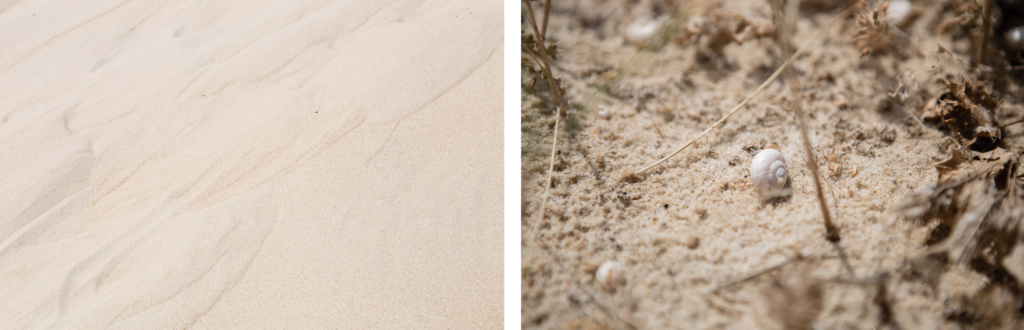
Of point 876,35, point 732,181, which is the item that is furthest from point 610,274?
point 876,35

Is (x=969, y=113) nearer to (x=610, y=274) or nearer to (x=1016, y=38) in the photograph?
(x=1016, y=38)

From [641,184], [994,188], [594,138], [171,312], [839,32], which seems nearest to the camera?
[994,188]

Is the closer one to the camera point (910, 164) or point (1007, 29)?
point (910, 164)

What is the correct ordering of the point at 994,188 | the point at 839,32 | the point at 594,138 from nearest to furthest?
the point at 994,188
the point at 594,138
the point at 839,32

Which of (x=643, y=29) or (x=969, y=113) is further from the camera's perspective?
(x=643, y=29)

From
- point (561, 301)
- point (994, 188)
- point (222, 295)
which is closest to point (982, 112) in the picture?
point (994, 188)

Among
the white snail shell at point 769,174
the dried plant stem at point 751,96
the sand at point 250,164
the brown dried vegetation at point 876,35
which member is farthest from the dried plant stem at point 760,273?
the brown dried vegetation at point 876,35

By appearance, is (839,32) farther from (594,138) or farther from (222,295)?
(222,295)
